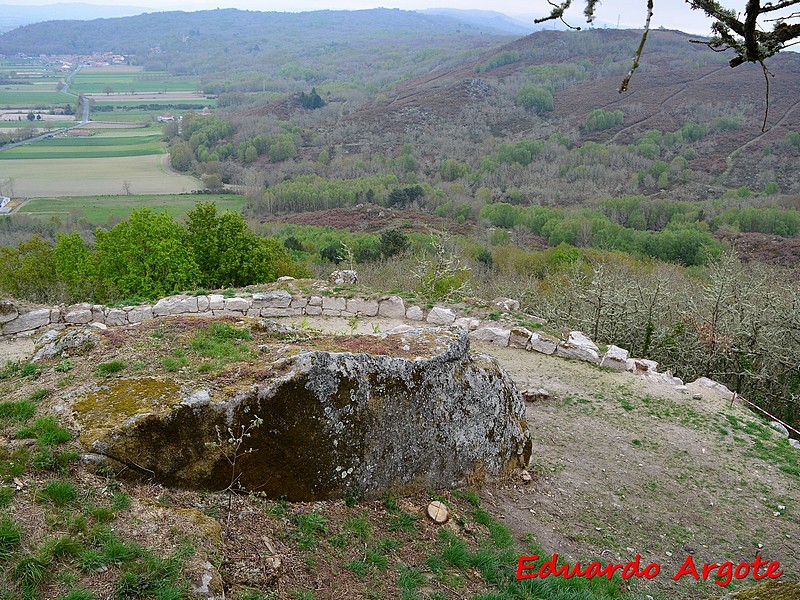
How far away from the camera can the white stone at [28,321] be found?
15.5 meters

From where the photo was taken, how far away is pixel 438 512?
803 cm

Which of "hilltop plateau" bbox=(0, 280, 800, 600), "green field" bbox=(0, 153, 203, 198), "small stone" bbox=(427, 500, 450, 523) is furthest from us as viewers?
"green field" bbox=(0, 153, 203, 198)

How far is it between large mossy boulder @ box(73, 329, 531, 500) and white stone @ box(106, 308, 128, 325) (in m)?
10.2

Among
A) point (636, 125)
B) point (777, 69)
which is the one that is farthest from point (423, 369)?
point (777, 69)

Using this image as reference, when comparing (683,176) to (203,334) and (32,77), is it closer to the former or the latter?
(203,334)

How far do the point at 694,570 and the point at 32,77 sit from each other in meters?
225

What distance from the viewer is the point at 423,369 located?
8578mm

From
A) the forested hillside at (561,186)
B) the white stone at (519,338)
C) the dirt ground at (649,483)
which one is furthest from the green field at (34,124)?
the white stone at (519,338)

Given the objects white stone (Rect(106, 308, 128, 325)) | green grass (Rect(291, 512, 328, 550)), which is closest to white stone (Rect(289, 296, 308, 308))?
white stone (Rect(106, 308, 128, 325))

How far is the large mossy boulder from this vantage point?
264 inches

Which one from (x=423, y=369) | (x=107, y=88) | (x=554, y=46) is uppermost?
(x=554, y=46)

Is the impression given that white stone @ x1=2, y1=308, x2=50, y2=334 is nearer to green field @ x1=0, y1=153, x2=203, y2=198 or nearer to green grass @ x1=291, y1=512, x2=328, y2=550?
green grass @ x1=291, y1=512, x2=328, y2=550

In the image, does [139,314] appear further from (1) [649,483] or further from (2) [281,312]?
(1) [649,483]

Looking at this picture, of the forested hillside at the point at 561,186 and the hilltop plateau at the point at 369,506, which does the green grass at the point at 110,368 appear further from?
the forested hillside at the point at 561,186
